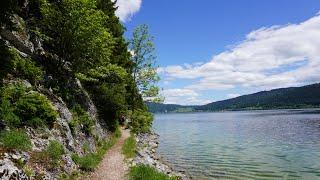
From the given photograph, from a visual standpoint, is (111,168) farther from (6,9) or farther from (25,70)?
(6,9)

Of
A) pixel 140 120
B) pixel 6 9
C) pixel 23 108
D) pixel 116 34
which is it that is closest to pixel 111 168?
pixel 23 108

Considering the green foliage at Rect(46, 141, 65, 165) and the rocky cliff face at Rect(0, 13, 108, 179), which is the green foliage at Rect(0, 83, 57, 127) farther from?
the green foliage at Rect(46, 141, 65, 165)

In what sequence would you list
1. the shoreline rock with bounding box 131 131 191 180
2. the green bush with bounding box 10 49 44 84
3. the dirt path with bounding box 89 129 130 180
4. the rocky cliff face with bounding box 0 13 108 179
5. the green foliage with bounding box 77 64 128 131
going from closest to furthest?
the rocky cliff face with bounding box 0 13 108 179 < the dirt path with bounding box 89 129 130 180 < the green bush with bounding box 10 49 44 84 < the shoreline rock with bounding box 131 131 191 180 < the green foliage with bounding box 77 64 128 131

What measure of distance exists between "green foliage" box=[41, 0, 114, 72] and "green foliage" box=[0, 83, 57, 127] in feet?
33.0

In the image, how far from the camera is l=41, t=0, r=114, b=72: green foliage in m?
33.1

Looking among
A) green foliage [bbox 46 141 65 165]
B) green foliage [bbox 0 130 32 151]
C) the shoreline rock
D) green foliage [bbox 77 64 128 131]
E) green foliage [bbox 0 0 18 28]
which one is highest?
green foliage [bbox 0 0 18 28]

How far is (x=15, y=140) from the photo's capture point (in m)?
18.5

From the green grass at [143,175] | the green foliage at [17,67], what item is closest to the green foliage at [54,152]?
the green grass at [143,175]

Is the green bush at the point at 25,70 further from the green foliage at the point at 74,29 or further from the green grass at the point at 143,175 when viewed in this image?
the green grass at the point at 143,175

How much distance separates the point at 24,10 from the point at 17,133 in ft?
66.5

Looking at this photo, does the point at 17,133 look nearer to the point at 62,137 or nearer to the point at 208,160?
the point at 62,137

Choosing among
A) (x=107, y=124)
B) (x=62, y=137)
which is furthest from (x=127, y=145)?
(x=62, y=137)

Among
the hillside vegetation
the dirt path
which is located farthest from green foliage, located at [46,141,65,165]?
the dirt path

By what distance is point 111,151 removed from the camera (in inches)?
1409
